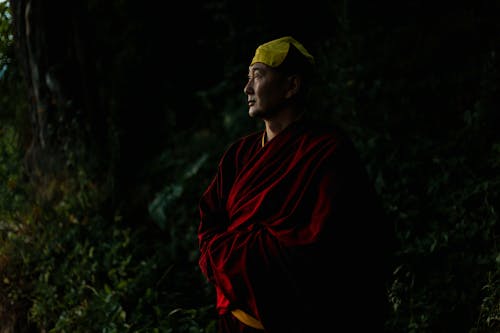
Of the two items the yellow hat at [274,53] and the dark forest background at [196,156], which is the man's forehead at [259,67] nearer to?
the yellow hat at [274,53]

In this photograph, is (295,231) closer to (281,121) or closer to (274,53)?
(281,121)

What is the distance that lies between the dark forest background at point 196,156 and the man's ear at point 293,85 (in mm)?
661

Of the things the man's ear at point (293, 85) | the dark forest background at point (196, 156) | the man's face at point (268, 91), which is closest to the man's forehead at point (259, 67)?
the man's face at point (268, 91)

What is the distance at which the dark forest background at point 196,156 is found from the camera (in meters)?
3.57

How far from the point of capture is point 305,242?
1.95 meters

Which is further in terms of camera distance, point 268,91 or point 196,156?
point 196,156

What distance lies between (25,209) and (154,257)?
49.2 inches

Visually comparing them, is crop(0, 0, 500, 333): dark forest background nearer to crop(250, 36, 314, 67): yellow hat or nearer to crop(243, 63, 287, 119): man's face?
crop(243, 63, 287, 119): man's face

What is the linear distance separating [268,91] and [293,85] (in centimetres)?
12

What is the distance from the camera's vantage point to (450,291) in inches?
132

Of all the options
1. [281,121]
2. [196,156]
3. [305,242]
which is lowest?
[196,156]

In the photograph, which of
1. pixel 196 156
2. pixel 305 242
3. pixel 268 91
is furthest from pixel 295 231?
pixel 196 156

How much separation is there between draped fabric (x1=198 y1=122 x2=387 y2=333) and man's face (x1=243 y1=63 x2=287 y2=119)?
5.2 inches

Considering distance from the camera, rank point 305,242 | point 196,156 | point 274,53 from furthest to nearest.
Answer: point 196,156
point 274,53
point 305,242
